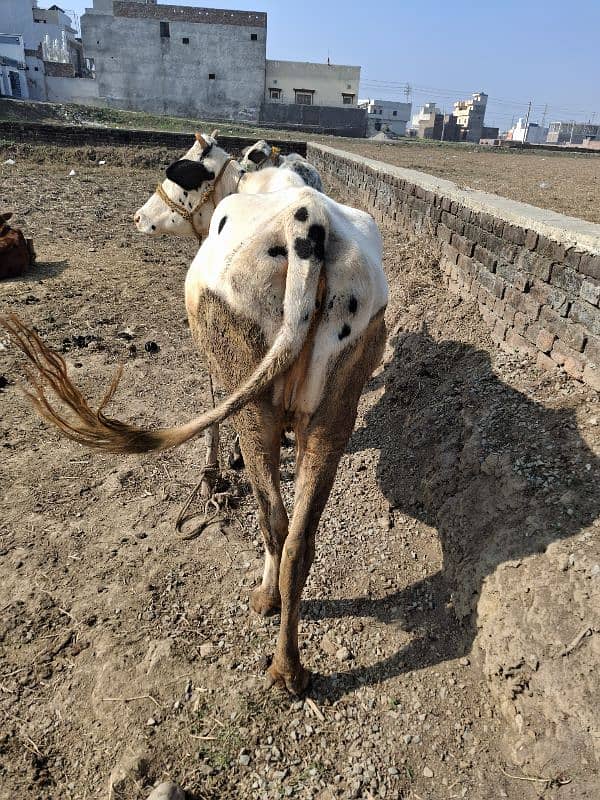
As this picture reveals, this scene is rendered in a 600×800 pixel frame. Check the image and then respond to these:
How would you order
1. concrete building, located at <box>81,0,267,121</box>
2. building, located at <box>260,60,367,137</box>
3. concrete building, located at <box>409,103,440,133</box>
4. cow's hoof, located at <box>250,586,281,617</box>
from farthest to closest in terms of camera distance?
1. concrete building, located at <box>409,103,440,133</box>
2. concrete building, located at <box>81,0,267,121</box>
3. building, located at <box>260,60,367,137</box>
4. cow's hoof, located at <box>250,586,281,617</box>

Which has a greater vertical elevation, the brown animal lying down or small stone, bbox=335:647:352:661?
the brown animal lying down

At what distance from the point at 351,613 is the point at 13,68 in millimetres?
46117

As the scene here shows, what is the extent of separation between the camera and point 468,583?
2.77 metres

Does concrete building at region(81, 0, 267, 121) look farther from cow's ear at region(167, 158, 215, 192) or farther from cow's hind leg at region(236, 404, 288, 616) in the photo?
cow's hind leg at region(236, 404, 288, 616)

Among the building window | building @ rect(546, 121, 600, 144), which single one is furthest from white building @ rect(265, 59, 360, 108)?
building @ rect(546, 121, 600, 144)

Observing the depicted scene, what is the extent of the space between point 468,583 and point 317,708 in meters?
0.96

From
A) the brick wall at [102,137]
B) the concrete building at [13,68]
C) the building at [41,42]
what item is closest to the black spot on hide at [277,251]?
the brick wall at [102,137]

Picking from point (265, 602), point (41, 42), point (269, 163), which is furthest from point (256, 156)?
point (41, 42)

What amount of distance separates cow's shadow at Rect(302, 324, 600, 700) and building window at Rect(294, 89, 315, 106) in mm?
46760

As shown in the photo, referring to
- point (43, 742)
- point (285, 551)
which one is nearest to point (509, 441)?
point (285, 551)

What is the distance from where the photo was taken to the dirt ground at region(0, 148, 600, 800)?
2158mm

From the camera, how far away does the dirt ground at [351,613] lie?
85.0 inches

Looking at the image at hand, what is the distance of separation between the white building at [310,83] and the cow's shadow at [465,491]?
149 feet

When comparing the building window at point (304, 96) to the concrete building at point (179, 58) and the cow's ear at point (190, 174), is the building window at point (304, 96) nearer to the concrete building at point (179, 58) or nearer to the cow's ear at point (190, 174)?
the concrete building at point (179, 58)
